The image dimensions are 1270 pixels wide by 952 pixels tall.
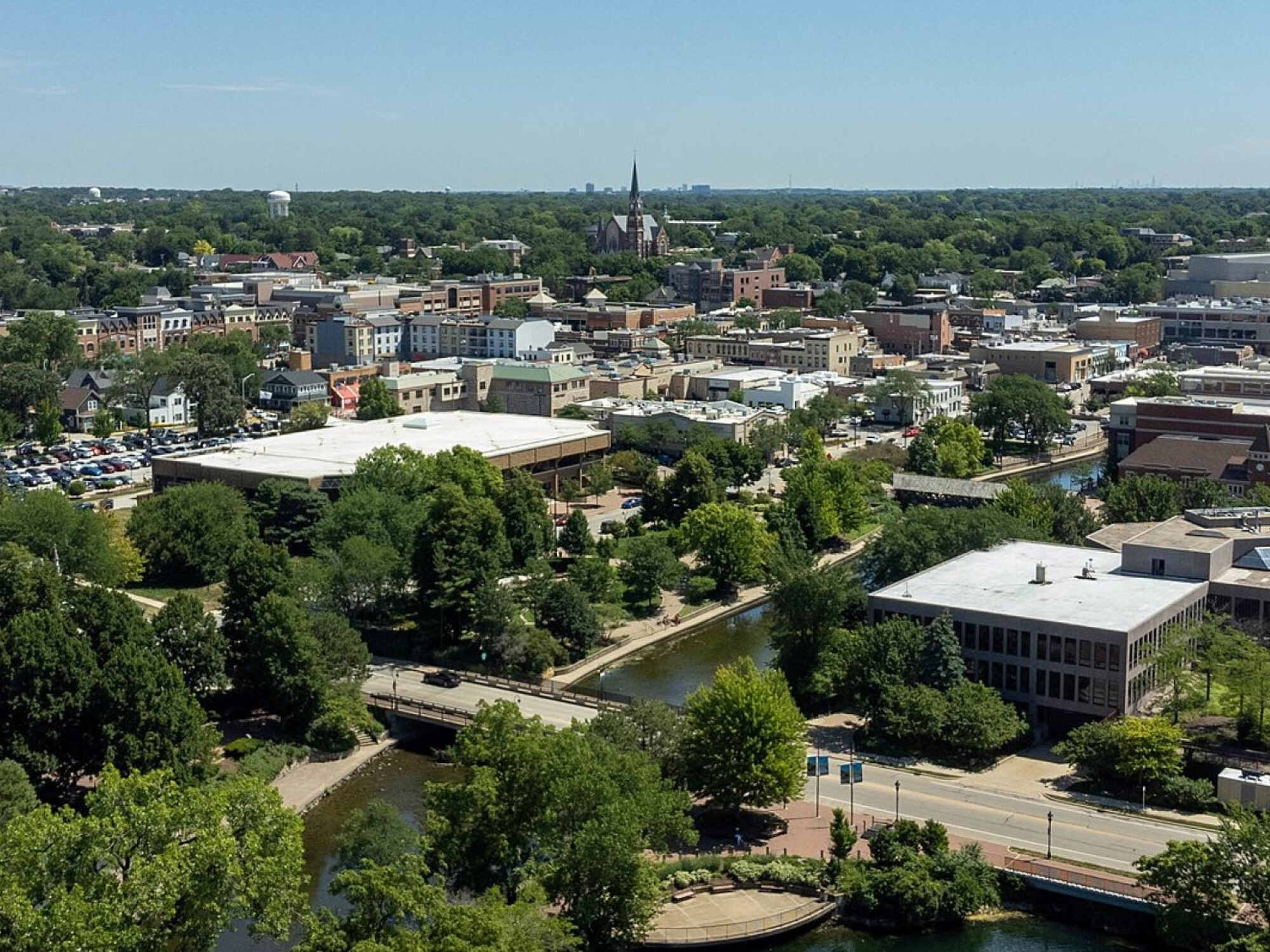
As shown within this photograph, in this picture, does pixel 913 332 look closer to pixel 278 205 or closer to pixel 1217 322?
pixel 1217 322

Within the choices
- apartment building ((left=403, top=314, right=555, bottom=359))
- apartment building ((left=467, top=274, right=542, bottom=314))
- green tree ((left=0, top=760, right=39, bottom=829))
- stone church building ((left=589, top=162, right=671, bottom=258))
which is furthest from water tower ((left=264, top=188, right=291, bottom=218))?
green tree ((left=0, top=760, right=39, bottom=829))

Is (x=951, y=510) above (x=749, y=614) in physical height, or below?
above

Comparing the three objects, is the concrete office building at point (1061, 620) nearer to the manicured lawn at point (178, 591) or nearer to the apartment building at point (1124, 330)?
the manicured lawn at point (178, 591)

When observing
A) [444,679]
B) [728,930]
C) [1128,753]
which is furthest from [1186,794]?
[444,679]

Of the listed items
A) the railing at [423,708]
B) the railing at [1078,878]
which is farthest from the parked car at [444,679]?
the railing at [1078,878]

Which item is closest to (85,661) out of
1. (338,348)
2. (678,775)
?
(678,775)

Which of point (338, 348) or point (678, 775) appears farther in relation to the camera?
point (338, 348)

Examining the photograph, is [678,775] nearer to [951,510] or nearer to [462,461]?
[951,510]
